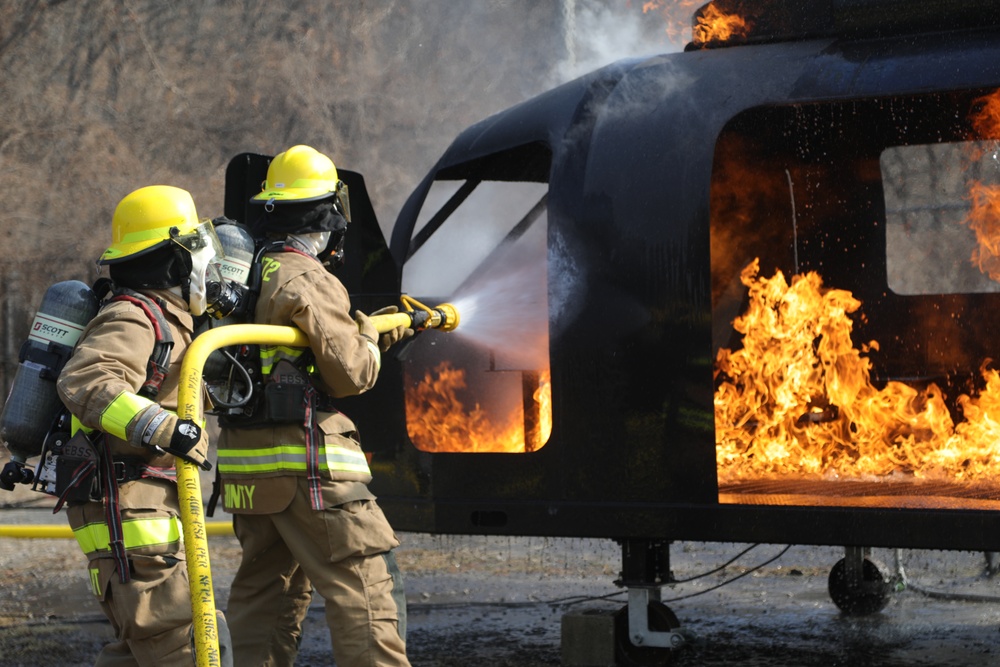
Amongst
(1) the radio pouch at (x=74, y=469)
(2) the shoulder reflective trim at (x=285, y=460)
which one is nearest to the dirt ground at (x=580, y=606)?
(2) the shoulder reflective trim at (x=285, y=460)

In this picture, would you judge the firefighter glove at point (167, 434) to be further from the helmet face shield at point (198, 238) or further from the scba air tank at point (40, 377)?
the helmet face shield at point (198, 238)

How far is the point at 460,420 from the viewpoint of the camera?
244 inches

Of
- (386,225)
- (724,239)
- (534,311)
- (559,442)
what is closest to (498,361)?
(534,311)

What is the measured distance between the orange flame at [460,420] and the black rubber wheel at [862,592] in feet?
6.05

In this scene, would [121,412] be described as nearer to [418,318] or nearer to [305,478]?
[305,478]

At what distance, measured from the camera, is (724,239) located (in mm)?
6852

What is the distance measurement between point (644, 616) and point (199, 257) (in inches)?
93.1

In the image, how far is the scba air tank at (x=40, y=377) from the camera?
3.94 meters

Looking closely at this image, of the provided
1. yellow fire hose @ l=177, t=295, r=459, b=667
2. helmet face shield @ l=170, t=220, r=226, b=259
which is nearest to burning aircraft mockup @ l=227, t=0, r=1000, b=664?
helmet face shield @ l=170, t=220, r=226, b=259

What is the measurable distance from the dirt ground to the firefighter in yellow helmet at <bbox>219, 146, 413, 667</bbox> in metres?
1.42

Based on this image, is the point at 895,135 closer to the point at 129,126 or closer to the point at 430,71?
the point at 430,71

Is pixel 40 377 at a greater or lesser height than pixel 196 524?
greater

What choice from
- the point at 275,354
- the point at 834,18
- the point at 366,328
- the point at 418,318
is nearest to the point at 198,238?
the point at 275,354

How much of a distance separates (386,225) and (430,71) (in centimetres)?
234
